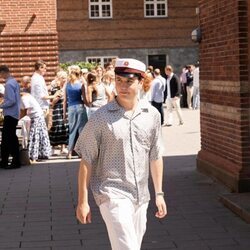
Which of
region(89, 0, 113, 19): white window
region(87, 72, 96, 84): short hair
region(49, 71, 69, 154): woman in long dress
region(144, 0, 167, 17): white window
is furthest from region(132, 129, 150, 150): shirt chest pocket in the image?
region(144, 0, 167, 17): white window

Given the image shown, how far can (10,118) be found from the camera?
14.3 m

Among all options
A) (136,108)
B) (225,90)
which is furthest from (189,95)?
(136,108)

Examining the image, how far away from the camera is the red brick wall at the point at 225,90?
10500 mm

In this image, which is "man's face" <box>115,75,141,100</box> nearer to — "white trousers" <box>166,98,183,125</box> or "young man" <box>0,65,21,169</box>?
"young man" <box>0,65,21,169</box>

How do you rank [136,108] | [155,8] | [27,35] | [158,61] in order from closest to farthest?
1. [136,108]
2. [27,35]
3. [158,61]
4. [155,8]

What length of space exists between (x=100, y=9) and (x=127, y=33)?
2074mm

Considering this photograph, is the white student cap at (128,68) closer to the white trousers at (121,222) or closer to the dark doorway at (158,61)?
the white trousers at (121,222)

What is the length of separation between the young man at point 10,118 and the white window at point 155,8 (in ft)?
89.8

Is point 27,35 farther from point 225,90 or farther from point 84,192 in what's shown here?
point 84,192

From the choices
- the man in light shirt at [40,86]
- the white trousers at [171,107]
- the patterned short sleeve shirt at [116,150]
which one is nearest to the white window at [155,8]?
the white trousers at [171,107]

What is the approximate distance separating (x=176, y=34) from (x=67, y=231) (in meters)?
32.7

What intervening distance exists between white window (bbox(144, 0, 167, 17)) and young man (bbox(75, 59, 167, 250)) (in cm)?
3584

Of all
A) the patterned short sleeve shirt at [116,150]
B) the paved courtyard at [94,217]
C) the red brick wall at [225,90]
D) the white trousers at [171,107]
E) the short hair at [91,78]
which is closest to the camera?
the patterned short sleeve shirt at [116,150]

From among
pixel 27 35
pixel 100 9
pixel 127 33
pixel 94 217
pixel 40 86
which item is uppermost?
pixel 100 9
